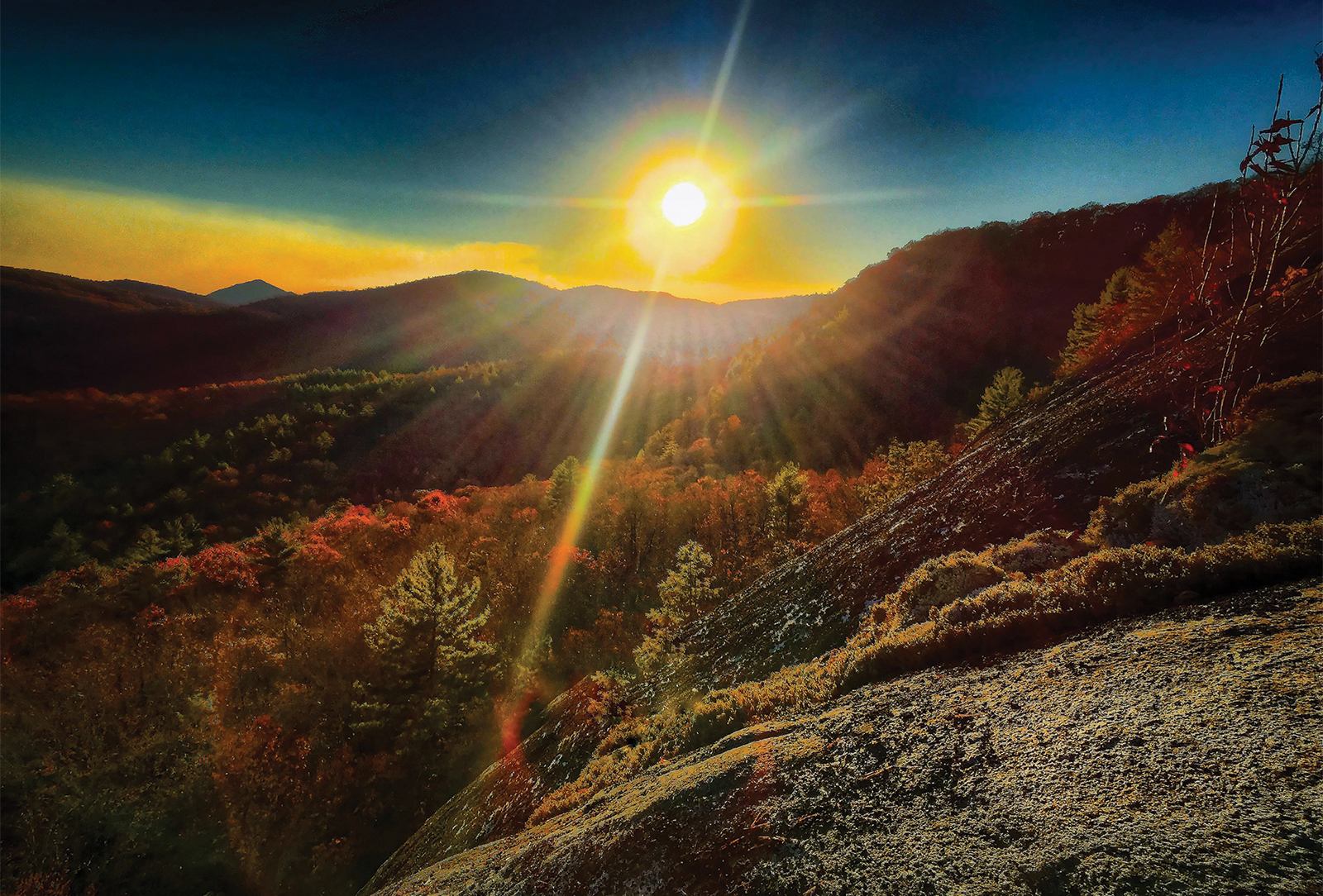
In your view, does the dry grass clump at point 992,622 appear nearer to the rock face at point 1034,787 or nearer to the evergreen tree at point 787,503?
the rock face at point 1034,787

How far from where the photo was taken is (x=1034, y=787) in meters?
2.30

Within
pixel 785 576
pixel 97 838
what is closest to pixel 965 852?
pixel 785 576

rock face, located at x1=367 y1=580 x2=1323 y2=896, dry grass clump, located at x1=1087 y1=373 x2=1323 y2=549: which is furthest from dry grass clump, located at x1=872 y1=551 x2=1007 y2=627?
rock face, located at x1=367 y1=580 x2=1323 y2=896

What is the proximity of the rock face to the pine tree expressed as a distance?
56.8ft

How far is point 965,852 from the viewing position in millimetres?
2145

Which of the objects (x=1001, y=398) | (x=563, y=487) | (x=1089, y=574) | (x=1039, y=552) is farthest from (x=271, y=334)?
(x=1089, y=574)

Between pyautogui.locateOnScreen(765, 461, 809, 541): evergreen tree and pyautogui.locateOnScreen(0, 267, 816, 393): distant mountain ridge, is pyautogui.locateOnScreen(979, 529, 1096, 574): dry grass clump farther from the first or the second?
pyautogui.locateOnScreen(0, 267, 816, 393): distant mountain ridge

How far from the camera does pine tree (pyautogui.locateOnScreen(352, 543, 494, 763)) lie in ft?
A: 61.0

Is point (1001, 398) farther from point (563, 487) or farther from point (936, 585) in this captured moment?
point (563, 487)

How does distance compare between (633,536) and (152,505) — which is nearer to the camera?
(633,536)

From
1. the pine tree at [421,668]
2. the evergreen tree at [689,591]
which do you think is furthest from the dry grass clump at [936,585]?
the pine tree at [421,668]

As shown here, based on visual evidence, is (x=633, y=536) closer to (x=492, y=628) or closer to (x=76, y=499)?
(x=492, y=628)

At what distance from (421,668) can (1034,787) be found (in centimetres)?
2100

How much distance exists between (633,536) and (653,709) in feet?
82.3
